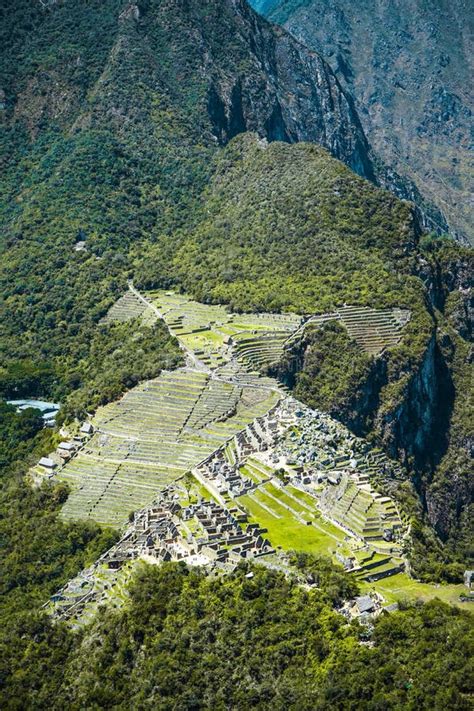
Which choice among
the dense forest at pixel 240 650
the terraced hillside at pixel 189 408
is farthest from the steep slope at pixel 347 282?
the dense forest at pixel 240 650

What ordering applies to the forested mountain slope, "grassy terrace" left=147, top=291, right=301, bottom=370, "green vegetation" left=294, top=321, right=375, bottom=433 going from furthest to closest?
the forested mountain slope, "green vegetation" left=294, top=321, right=375, bottom=433, "grassy terrace" left=147, top=291, right=301, bottom=370

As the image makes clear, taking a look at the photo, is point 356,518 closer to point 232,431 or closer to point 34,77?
point 232,431

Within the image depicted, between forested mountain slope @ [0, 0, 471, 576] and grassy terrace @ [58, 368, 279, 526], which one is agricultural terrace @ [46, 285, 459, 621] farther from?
forested mountain slope @ [0, 0, 471, 576]

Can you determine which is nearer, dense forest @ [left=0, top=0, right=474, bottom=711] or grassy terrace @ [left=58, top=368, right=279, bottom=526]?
dense forest @ [left=0, top=0, right=474, bottom=711]

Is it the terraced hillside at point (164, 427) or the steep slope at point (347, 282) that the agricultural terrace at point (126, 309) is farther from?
the terraced hillside at point (164, 427)

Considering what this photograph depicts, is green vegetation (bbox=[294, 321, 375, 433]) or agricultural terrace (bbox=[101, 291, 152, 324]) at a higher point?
agricultural terrace (bbox=[101, 291, 152, 324])

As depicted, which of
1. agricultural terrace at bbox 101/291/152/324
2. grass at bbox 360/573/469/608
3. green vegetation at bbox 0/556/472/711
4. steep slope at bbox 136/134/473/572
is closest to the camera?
green vegetation at bbox 0/556/472/711

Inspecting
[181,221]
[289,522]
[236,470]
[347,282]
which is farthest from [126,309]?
[289,522]

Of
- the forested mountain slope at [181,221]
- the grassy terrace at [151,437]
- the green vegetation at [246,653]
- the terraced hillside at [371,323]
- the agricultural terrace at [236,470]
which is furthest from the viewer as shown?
the forested mountain slope at [181,221]

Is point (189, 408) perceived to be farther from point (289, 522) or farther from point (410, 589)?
point (410, 589)

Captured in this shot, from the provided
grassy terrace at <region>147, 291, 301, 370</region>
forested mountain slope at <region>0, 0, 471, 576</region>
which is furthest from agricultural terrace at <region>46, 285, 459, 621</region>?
forested mountain slope at <region>0, 0, 471, 576</region>

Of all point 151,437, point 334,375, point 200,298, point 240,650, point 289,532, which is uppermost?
point 200,298
